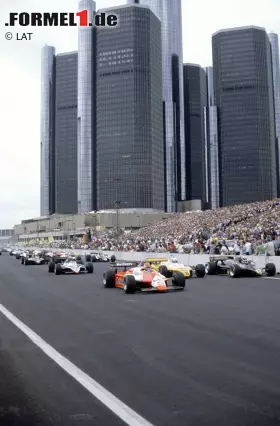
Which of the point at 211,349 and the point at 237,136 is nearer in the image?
the point at 211,349

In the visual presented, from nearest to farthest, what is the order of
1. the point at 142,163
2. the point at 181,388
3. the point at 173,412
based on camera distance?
the point at 173,412, the point at 181,388, the point at 142,163

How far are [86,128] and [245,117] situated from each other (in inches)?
2649

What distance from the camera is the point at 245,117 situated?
614 feet

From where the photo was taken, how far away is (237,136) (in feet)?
609

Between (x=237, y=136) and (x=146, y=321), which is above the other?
(x=237, y=136)

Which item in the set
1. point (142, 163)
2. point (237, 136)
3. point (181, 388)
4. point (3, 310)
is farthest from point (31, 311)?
point (237, 136)

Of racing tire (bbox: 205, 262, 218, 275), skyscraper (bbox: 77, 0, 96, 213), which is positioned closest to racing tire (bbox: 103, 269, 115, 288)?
racing tire (bbox: 205, 262, 218, 275)

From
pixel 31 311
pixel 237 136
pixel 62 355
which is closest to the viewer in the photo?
pixel 62 355

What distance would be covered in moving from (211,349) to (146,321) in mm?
2830

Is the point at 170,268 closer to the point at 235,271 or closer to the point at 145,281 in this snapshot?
the point at 235,271

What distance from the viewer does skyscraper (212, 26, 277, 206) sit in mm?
180750

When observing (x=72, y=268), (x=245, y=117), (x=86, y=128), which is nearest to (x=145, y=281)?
(x=72, y=268)

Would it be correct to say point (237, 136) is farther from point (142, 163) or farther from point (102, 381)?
point (102, 381)

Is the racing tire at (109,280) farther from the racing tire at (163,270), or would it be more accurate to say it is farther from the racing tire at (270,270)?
the racing tire at (270,270)
